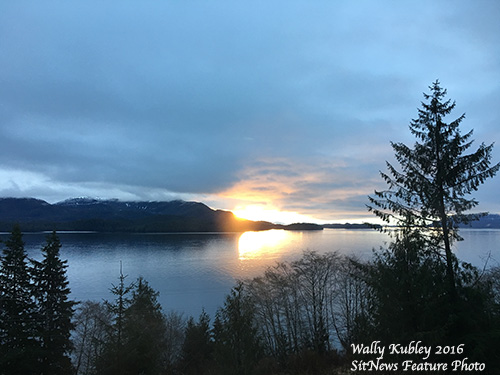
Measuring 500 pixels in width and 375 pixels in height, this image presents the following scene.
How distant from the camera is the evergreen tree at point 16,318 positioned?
56.0ft

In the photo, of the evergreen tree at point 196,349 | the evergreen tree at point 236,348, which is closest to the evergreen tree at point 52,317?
the evergreen tree at point 196,349

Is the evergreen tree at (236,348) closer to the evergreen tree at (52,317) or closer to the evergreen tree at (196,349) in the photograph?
the evergreen tree at (52,317)

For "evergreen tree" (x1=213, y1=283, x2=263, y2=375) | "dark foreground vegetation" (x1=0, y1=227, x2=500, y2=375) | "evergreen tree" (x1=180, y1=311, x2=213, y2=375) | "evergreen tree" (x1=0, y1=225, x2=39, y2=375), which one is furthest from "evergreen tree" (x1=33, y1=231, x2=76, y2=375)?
"evergreen tree" (x1=213, y1=283, x2=263, y2=375)

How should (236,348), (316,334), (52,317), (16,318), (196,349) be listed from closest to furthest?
1. (236,348)
2. (16,318)
3. (52,317)
4. (316,334)
5. (196,349)

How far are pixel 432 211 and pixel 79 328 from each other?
38.4m

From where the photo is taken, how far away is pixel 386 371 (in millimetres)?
10516

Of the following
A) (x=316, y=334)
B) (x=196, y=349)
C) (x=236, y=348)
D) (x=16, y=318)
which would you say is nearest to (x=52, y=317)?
(x=16, y=318)

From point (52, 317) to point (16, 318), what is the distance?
3.14 m

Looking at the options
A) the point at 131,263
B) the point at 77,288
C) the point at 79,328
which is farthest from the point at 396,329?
the point at 131,263

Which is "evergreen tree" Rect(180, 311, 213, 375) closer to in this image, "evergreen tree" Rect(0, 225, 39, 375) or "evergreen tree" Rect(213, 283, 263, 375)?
"evergreen tree" Rect(0, 225, 39, 375)

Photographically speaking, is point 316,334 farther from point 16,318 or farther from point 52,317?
point 16,318

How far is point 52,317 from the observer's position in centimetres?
2203

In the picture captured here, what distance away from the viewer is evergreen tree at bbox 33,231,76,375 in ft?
64.8

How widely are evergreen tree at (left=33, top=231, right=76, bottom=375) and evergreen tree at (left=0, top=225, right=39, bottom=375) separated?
708 mm
